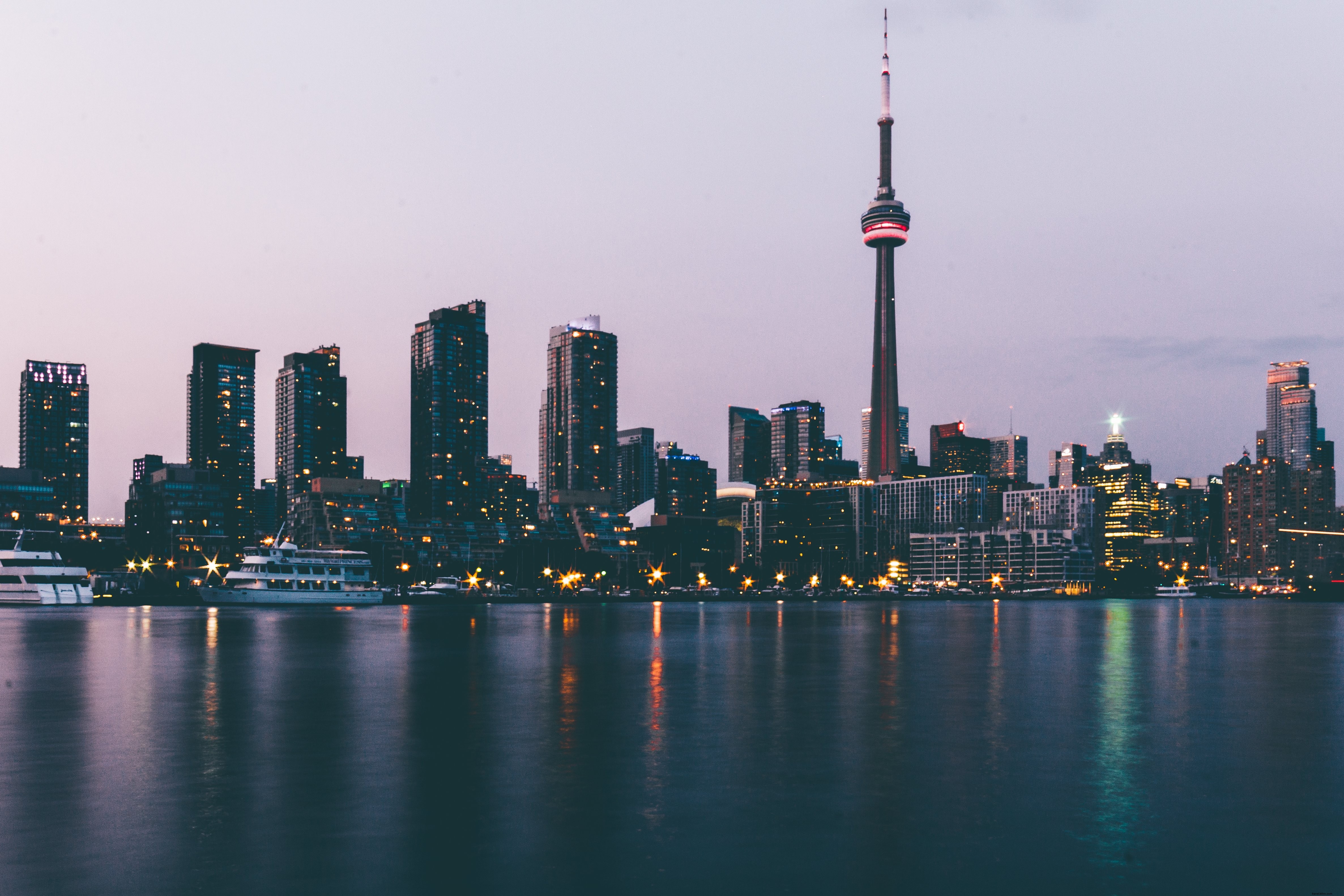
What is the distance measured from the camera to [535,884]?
21.7 metres

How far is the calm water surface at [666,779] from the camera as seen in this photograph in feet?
74.6

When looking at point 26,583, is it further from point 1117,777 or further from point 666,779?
point 1117,777

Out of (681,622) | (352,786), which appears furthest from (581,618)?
(352,786)

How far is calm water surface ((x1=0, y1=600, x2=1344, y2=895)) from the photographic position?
22.7m

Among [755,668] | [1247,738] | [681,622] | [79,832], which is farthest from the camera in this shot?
[681,622]

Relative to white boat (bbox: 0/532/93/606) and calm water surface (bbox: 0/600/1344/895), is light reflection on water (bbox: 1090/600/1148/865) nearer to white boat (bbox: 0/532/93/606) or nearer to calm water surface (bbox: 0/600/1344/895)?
calm water surface (bbox: 0/600/1344/895)

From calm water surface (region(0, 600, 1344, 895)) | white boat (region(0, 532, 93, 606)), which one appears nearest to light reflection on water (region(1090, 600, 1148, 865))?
calm water surface (region(0, 600, 1344, 895))

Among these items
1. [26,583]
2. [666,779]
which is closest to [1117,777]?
[666,779]

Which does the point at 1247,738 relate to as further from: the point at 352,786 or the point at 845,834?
the point at 352,786

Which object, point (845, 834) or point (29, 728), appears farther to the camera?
point (29, 728)

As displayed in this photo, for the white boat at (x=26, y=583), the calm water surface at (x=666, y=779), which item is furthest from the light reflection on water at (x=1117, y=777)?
the white boat at (x=26, y=583)

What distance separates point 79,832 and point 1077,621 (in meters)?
161

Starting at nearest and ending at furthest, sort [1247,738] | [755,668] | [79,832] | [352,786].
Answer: [79,832], [352,786], [1247,738], [755,668]

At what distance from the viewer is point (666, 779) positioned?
108 feet
